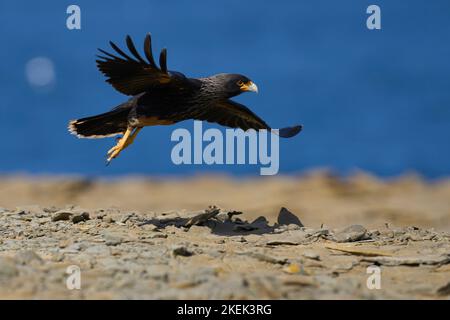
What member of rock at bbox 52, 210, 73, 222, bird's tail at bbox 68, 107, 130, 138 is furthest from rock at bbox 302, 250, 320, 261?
bird's tail at bbox 68, 107, 130, 138

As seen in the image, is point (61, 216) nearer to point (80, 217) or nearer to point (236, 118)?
point (80, 217)

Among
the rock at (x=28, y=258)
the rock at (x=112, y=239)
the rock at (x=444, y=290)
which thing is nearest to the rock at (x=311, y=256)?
the rock at (x=444, y=290)

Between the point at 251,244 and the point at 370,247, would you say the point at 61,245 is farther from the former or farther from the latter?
the point at 370,247

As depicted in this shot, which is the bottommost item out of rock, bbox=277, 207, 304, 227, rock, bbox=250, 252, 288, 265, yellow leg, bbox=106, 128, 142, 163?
rock, bbox=250, 252, 288, 265

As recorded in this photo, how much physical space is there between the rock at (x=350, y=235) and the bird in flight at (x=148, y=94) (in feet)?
7.68

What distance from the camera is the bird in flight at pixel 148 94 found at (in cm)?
1005

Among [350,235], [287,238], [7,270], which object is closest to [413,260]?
[350,235]

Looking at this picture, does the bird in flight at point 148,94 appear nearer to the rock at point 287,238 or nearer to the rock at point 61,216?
the rock at point 61,216

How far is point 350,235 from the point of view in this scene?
9.55 m

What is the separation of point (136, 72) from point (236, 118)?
2411 mm

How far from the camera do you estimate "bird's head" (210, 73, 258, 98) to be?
1093cm

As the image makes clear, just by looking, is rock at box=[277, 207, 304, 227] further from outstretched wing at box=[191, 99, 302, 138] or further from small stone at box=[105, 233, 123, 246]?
small stone at box=[105, 233, 123, 246]
